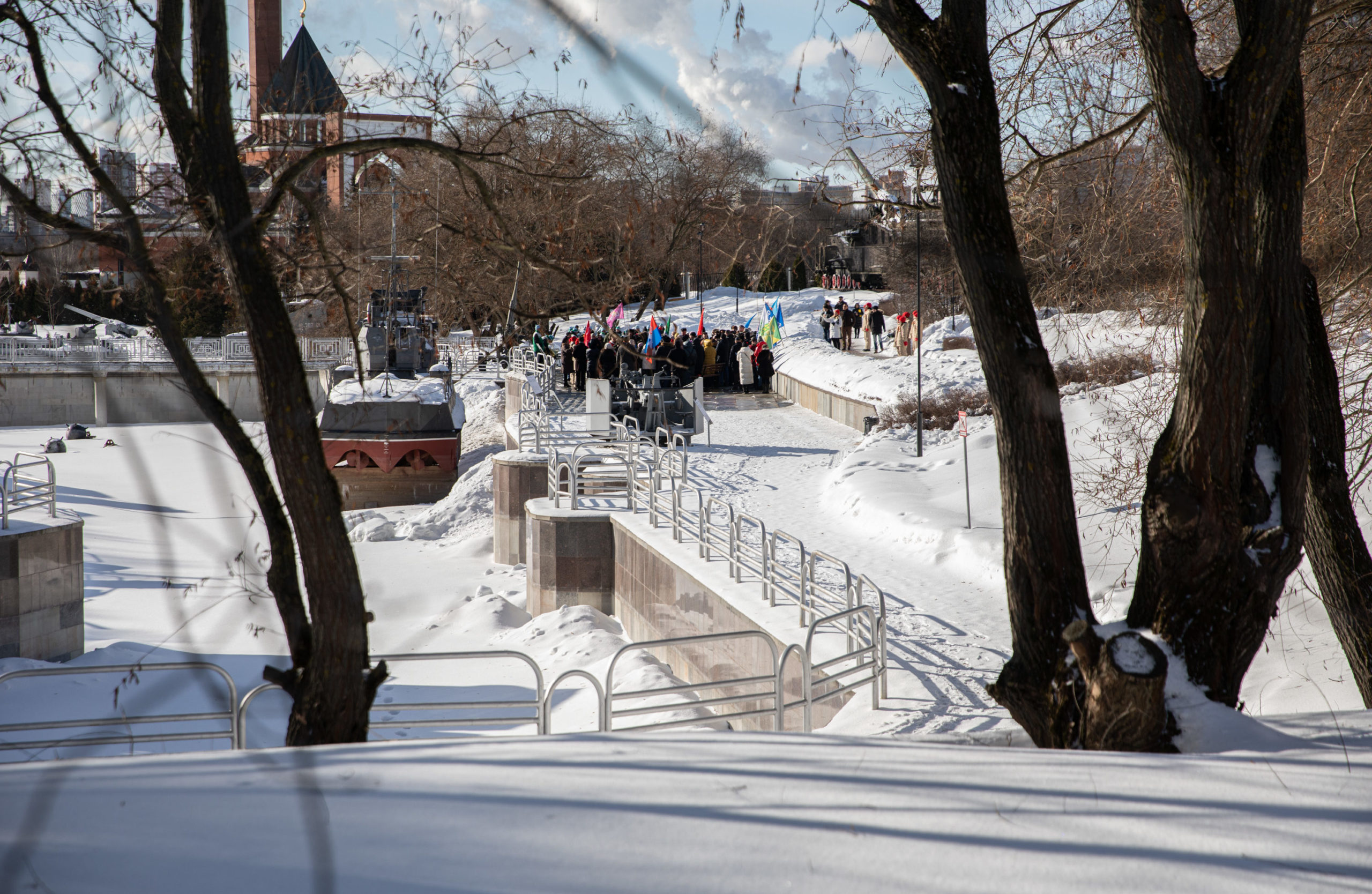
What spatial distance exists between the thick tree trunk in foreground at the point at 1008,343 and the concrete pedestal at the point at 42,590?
1559 centimetres

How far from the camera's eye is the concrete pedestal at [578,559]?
15688mm

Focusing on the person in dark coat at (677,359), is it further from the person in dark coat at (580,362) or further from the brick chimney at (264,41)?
the brick chimney at (264,41)

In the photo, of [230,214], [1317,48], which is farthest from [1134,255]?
[230,214]

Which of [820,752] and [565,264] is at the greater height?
[565,264]

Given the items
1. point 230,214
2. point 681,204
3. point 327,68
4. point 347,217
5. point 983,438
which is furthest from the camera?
point 983,438

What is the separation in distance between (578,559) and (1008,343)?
1171 centimetres

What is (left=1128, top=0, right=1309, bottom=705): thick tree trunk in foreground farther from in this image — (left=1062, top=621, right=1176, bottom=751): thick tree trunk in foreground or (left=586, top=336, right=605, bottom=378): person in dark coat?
(left=586, top=336, right=605, bottom=378): person in dark coat

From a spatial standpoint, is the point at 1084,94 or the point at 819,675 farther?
the point at 819,675

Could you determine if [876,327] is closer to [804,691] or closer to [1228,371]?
[804,691]

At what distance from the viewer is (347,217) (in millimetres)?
5492

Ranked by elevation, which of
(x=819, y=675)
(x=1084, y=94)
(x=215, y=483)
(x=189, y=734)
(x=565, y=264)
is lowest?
(x=819, y=675)

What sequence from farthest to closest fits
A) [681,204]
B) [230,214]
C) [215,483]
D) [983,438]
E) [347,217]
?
[983,438]
[347,217]
[681,204]
[230,214]
[215,483]

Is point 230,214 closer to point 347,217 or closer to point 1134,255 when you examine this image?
point 347,217

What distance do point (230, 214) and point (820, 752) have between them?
3.01m
